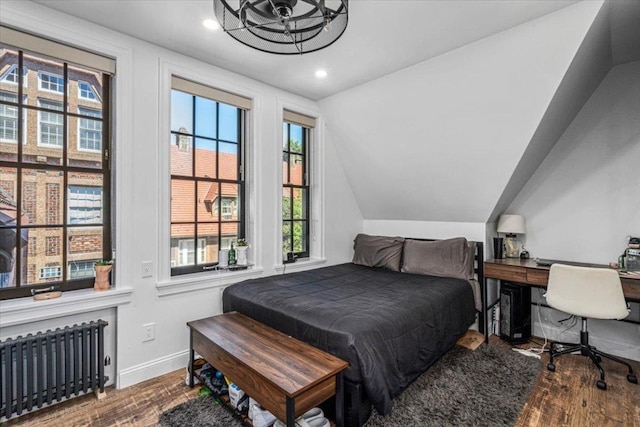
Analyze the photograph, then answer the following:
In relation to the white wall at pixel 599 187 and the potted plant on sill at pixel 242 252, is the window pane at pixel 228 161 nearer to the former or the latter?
the potted plant on sill at pixel 242 252

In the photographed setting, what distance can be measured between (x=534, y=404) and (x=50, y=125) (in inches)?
151

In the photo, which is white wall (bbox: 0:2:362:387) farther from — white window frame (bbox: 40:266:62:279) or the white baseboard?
white window frame (bbox: 40:266:62:279)

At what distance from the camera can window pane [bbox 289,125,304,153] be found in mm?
3752

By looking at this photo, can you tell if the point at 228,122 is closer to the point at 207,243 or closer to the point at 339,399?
the point at 207,243

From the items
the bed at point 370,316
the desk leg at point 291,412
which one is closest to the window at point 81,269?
the bed at point 370,316

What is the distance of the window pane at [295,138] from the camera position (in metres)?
3.75

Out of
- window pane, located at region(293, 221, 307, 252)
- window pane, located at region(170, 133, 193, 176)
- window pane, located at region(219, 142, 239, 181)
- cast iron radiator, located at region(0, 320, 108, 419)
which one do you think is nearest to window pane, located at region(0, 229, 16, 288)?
cast iron radiator, located at region(0, 320, 108, 419)

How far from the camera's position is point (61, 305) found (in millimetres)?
2084

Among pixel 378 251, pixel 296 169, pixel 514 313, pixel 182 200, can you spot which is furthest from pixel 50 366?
pixel 514 313

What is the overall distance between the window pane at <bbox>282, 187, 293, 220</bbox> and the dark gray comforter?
76cm

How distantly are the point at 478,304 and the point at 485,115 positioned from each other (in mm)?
1801

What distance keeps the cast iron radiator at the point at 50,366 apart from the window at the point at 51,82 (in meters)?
1.66

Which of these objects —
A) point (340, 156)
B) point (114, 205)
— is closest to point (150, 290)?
point (114, 205)

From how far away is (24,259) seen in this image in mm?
2105
